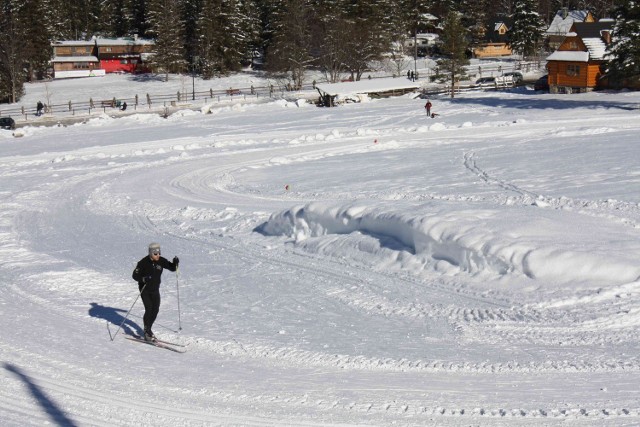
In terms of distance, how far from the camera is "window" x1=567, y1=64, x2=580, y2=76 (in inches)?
2398

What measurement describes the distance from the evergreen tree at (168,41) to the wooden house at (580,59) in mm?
44771

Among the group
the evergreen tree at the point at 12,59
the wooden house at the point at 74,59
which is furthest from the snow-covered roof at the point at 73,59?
the evergreen tree at the point at 12,59

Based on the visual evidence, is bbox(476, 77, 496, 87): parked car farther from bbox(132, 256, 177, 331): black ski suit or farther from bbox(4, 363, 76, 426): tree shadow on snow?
bbox(4, 363, 76, 426): tree shadow on snow

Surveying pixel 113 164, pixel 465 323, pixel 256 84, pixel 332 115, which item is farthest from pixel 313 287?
pixel 256 84

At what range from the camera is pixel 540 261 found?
507 inches

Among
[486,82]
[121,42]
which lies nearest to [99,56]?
[121,42]

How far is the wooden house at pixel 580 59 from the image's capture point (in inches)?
2363

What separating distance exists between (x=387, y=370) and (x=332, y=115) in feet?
152

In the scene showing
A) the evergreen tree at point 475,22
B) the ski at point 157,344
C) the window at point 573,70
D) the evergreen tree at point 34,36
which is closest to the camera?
the ski at point 157,344

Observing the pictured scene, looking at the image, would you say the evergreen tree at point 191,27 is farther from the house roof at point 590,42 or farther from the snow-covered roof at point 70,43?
the house roof at point 590,42

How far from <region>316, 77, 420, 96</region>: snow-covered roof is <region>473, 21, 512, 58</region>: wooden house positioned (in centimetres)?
Result: 3514

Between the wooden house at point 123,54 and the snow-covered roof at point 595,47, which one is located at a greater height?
the wooden house at point 123,54

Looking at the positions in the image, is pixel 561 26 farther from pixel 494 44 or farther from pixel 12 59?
pixel 12 59

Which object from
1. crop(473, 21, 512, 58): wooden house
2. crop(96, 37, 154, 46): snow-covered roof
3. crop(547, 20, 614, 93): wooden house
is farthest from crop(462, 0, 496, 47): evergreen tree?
crop(96, 37, 154, 46): snow-covered roof
